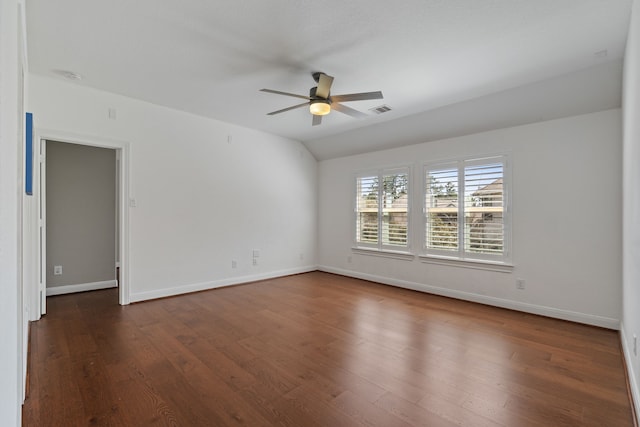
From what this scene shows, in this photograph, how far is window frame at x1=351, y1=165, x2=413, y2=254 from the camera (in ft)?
17.6

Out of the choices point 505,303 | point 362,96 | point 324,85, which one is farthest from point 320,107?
point 505,303

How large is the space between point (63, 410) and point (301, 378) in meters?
1.62

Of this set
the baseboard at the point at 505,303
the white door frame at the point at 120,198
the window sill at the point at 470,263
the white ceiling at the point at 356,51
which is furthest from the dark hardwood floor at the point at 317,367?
the white ceiling at the point at 356,51

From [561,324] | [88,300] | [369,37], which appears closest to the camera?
[369,37]

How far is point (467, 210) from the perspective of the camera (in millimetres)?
4605

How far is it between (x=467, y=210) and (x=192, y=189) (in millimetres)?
4362

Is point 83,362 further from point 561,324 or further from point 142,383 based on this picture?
point 561,324

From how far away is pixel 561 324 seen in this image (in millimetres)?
3611

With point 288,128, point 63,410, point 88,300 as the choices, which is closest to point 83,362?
point 63,410

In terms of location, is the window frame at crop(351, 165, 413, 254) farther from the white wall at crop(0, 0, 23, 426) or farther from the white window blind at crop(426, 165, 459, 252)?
the white wall at crop(0, 0, 23, 426)

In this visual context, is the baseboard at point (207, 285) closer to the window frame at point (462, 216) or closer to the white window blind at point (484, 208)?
the window frame at point (462, 216)

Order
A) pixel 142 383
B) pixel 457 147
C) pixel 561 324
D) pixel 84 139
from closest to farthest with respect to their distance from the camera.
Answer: pixel 142 383 → pixel 561 324 → pixel 84 139 → pixel 457 147

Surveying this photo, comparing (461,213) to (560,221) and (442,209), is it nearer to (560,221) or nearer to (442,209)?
(442,209)

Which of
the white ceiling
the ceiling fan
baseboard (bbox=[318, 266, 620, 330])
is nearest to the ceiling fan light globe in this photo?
the ceiling fan
